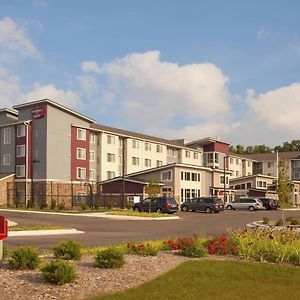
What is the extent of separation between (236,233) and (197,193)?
181 ft

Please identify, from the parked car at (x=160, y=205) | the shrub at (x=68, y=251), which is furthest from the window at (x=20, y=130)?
the shrub at (x=68, y=251)

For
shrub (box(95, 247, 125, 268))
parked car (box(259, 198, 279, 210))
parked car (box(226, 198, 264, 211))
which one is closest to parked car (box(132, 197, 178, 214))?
parked car (box(226, 198, 264, 211))

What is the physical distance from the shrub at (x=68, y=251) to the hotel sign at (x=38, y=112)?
52.0 m

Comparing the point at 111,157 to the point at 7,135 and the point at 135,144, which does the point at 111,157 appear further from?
the point at 7,135

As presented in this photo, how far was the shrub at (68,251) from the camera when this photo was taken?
1084 cm

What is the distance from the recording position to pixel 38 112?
61906 mm

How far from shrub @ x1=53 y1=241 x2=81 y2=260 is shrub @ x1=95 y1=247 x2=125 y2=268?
96 cm

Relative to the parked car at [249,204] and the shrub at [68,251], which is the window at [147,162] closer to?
the parked car at [249,204]

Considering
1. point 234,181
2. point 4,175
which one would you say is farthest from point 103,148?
point 234,181

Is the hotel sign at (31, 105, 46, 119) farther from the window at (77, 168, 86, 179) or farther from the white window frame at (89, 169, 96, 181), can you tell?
the white window frame at (89, 169, 96, 181)

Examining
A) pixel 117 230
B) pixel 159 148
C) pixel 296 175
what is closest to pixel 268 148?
pixel 296 175

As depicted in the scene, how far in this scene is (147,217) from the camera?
38.5 m

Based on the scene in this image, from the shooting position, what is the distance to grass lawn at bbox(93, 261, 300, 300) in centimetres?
825

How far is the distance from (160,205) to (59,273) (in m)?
39.4
